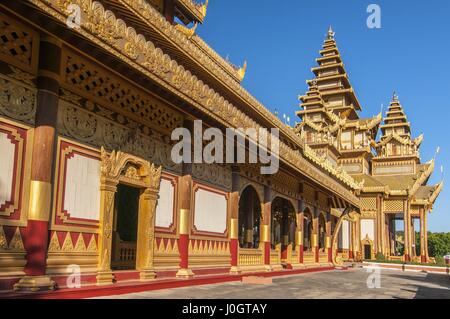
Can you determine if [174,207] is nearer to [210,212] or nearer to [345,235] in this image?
[210,212]

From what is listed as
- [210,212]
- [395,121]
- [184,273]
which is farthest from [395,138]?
[184,273]

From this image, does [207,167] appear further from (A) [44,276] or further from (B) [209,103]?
(A) [44,276]

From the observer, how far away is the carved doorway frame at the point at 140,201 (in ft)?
34.8

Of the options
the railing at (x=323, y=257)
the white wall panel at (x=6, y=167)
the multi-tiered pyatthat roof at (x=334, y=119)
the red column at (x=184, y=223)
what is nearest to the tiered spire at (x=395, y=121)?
the multi-tiered pyatthat roof at (x=334, y=119)

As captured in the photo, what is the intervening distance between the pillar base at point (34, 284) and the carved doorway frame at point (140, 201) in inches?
70.9

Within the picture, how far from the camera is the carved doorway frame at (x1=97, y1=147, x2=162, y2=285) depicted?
34.8ft

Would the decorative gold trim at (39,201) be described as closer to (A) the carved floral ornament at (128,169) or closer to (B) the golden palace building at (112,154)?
(B) the golden palace building at (112,154)

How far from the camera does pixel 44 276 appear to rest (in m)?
8.59

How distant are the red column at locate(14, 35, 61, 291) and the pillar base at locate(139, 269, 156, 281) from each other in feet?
11.3

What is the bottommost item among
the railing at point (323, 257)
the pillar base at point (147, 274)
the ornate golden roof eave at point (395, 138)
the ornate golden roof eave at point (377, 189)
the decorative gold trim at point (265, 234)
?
the railing at point (323, 257)

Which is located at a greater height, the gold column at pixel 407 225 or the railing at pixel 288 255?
the gold column at pixel 407 225

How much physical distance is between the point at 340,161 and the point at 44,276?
56341mm

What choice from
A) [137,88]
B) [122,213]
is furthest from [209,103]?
[122,213]

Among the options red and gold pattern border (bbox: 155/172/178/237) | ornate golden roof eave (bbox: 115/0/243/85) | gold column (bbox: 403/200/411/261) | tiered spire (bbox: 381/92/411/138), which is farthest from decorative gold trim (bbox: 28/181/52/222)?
tiered spire (bbox: 381/92/411/138)
